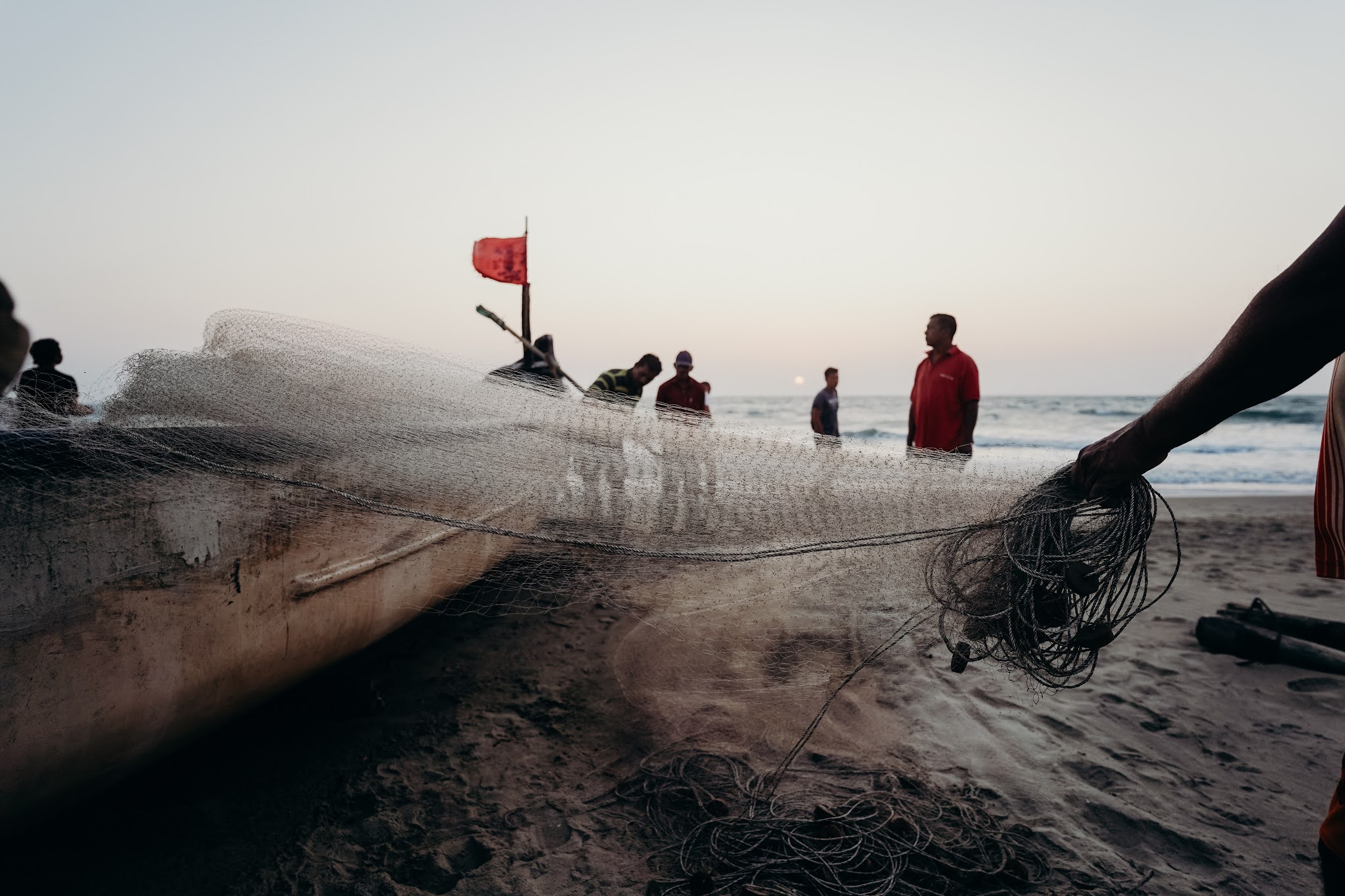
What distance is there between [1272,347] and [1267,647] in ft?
12.4

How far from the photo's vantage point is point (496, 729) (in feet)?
9.78

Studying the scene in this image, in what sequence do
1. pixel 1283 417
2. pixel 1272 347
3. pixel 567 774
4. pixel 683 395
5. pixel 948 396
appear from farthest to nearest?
1. pixel 1283 417
2. pixel 683 395
3. pixel 948 396
4. pixel 567 774
5. pixel 1272 347

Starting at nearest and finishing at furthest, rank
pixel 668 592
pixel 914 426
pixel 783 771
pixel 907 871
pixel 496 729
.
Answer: pixel 907 871 < pixel 668 592 < pixel 783 771 < pixel 496 729 < pixel 914 426

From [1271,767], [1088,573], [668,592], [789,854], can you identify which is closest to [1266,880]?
[1271,767]

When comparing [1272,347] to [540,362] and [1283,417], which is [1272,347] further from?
[1283,417]

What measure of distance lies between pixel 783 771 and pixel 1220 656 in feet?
10.1

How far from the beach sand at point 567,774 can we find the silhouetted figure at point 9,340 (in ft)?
5.44

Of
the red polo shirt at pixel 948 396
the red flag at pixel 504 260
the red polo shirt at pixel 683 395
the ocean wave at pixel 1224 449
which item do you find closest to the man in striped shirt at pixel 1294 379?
the red polo shirt at pixel 948 396

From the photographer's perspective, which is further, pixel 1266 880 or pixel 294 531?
pixel 294 531

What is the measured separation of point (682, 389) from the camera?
760 cm

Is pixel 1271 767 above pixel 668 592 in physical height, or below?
below

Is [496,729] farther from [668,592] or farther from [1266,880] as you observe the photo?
[1266,880]

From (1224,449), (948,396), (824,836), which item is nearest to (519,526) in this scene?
(824,836)

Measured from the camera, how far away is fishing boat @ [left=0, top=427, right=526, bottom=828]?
1.80m
